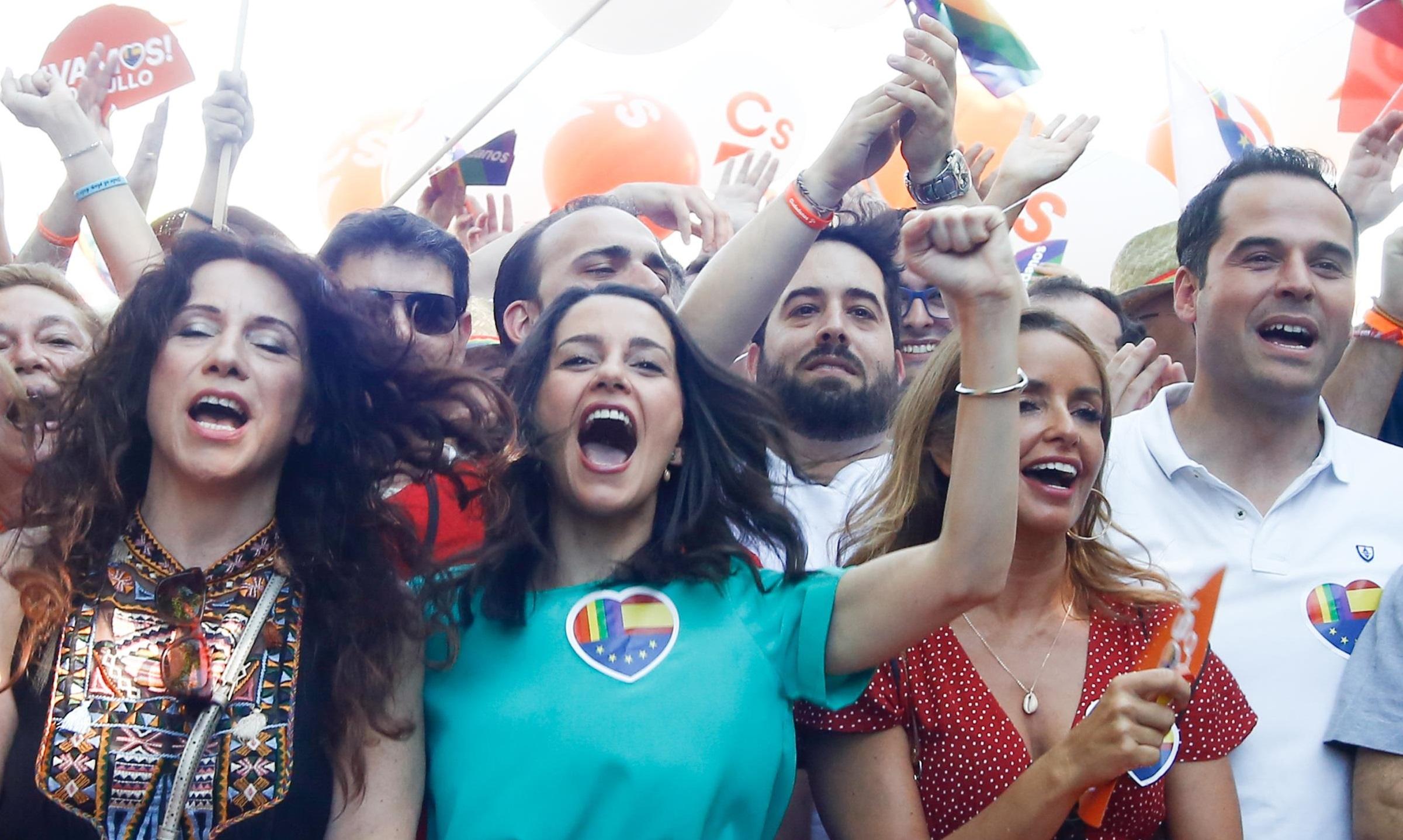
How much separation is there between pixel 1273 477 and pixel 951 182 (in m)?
1.04

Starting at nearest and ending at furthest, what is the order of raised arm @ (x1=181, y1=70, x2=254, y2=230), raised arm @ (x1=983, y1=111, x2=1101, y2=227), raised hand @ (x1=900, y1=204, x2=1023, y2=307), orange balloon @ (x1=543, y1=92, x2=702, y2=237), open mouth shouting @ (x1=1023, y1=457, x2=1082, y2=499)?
raised hand @ (x1=900, y1=204, x2=1023, y2=307) < open mouth shouting @ (x1=1023, y1=457, x2=1082, y2=499) < raised arm @ (x1=983, y1=111, x2=1101, y2=227) < raised arm @ (x1=181, y1=70, x2=254, y2=230) < orange balloon @ (x1=543, y1=92, x2=702, y2=237)

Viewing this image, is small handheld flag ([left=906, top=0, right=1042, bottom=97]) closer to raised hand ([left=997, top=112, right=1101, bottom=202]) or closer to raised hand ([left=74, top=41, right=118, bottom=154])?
raised hand ([left=997, top=112, right=1101, bottom=202])

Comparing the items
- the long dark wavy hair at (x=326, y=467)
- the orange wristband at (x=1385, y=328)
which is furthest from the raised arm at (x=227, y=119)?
the orange wristband at (x=1385, y=328)

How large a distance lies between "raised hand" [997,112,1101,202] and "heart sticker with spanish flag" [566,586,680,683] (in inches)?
53.4

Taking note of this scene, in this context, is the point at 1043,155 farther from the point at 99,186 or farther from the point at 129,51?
the point at 129,51

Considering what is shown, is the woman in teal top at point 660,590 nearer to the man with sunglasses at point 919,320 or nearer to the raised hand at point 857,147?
the raised hand at point 857,147

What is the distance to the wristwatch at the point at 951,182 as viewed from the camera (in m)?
Answer: 2.87

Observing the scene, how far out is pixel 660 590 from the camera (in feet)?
8.14

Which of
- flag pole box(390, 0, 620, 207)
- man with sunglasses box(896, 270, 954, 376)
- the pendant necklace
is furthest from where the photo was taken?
man with sunglasses box(896, 270, 954, 376)

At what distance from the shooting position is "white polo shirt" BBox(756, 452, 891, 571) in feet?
9.91

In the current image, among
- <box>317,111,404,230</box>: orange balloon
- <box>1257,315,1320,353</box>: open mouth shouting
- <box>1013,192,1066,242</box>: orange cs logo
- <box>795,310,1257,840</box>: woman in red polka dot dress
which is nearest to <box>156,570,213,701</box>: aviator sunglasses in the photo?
<box>795,310,1257,840</box>: woman in red polka dot dress

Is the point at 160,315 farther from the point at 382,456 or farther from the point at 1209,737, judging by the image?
the point at 1209,737

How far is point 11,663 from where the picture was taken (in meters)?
2.29

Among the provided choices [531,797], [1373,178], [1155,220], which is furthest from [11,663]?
[1155,220]
